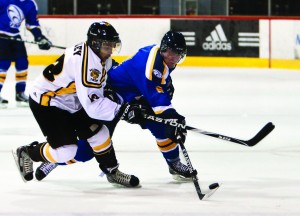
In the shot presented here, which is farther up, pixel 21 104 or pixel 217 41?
pixel 217 41

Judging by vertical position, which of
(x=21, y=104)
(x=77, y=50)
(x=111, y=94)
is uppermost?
(x=77, y=50)

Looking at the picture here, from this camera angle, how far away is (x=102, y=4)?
12.1 metres

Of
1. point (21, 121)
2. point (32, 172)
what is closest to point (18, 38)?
point (21, 121)

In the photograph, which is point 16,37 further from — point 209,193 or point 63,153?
point 209,193

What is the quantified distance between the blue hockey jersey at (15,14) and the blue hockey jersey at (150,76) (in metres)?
3.86

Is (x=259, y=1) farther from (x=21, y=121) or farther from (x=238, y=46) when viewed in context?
(x=21, y=121)

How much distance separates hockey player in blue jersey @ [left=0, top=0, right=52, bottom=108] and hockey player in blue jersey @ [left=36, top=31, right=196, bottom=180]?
3.69 metres

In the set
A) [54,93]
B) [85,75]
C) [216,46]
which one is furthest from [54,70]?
[216,46]

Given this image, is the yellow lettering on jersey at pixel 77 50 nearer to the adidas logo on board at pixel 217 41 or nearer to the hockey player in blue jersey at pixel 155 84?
the hockey player in blue jersey at pixel 155 84

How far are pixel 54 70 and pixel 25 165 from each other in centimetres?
54

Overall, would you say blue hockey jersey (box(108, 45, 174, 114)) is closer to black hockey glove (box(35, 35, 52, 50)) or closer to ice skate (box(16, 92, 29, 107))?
ice skate (box(16, 92, 29, 107))

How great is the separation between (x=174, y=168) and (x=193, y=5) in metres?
7.85

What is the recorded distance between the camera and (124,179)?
3834mm

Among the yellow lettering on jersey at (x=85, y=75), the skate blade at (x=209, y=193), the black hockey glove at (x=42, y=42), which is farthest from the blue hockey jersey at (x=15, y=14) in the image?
the skate blade at (x=209, y=193)
